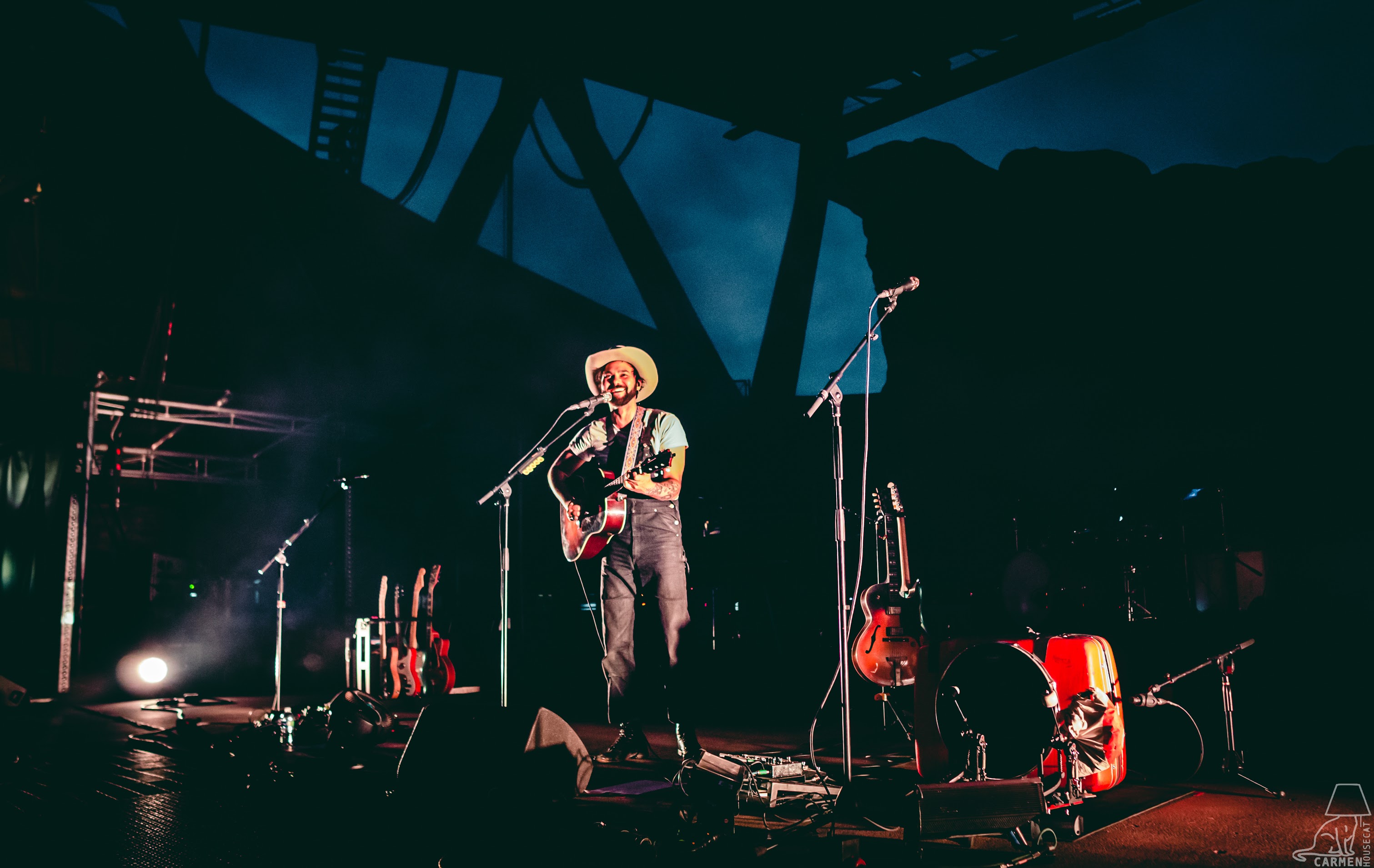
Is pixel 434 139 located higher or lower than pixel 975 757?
higher

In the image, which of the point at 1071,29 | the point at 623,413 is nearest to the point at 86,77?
the point at 623,413

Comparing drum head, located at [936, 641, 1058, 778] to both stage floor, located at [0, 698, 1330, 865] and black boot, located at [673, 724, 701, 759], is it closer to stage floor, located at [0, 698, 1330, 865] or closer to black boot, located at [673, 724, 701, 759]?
stage floor, located at [0, 698, 1330, 865]

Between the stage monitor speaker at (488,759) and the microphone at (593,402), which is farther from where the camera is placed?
the microphone at (593,402)

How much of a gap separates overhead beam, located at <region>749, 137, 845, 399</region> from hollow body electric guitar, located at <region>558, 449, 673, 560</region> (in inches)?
222

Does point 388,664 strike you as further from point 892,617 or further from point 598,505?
point 892,617

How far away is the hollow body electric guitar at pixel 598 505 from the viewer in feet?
13.1

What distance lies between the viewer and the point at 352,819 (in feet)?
10.0

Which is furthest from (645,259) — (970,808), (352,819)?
(970,808)

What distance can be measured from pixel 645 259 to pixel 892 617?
5890 mm

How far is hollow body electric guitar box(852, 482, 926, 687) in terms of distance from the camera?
15.3ft

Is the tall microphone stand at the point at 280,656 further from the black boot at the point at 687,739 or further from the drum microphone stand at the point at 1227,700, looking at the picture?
the drum microphone stand at the point at 1227,700

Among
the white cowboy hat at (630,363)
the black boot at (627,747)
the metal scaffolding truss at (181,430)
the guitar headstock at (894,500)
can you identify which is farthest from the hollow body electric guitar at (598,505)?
the metal scaffolding truss at (181,430)

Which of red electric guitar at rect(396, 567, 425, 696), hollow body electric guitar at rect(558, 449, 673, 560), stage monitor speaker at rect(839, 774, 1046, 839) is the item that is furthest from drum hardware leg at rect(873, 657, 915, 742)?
red electric guitar at rect(396, 567, 425, 696)

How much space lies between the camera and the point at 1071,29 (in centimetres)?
754
